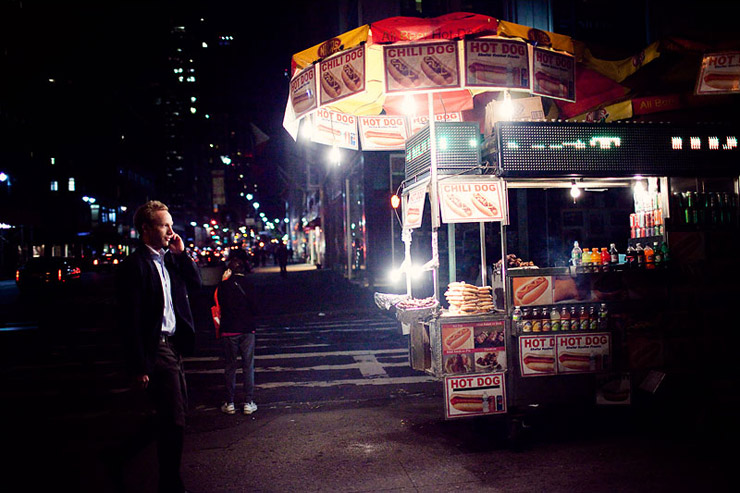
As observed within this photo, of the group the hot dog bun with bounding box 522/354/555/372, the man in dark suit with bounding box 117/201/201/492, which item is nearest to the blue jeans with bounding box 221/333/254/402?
the man in dark suit with bounding box 117/201/201/492

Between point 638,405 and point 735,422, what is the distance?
3.17ft

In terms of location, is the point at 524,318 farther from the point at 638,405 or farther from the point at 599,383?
the point at 638,405

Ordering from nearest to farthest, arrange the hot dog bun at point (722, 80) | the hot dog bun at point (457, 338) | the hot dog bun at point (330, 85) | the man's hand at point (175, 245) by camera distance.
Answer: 1. the man's hand at point (175, 245)
2. the hot dog bun at point (457, 338)
3. the hot dog bun at point (330, 85)
4. the hot dog bun at point (722, 80)

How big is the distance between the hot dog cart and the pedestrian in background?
220 cm

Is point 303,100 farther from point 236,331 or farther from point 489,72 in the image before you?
point 236,331

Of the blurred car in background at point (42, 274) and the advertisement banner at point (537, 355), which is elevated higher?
the blurred car in background at point (42, 274)

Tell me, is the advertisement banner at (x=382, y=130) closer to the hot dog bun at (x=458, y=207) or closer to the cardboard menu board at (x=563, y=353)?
the hot dog bun at (x=458, y=207)

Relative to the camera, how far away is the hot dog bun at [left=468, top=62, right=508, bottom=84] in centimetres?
568

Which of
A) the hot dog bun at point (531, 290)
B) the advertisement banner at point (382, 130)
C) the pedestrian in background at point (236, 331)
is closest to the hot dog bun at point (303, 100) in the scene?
the advertisement banner at point (382, 130)

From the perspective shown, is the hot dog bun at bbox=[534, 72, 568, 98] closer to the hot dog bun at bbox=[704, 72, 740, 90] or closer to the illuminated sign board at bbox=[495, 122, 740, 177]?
the illuminated sign board at bbox=[495, 122, 740, 177]

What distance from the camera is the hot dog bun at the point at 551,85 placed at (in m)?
5.97

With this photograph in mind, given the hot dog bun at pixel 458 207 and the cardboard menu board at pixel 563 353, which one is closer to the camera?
the cardboard menu board at pixel 563 353

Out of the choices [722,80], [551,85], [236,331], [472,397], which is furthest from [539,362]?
[722,80]

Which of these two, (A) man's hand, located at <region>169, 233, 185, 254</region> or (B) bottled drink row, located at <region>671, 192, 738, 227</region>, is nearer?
(A) man's hand, located at <region>169, 233, 185, 254</region>
